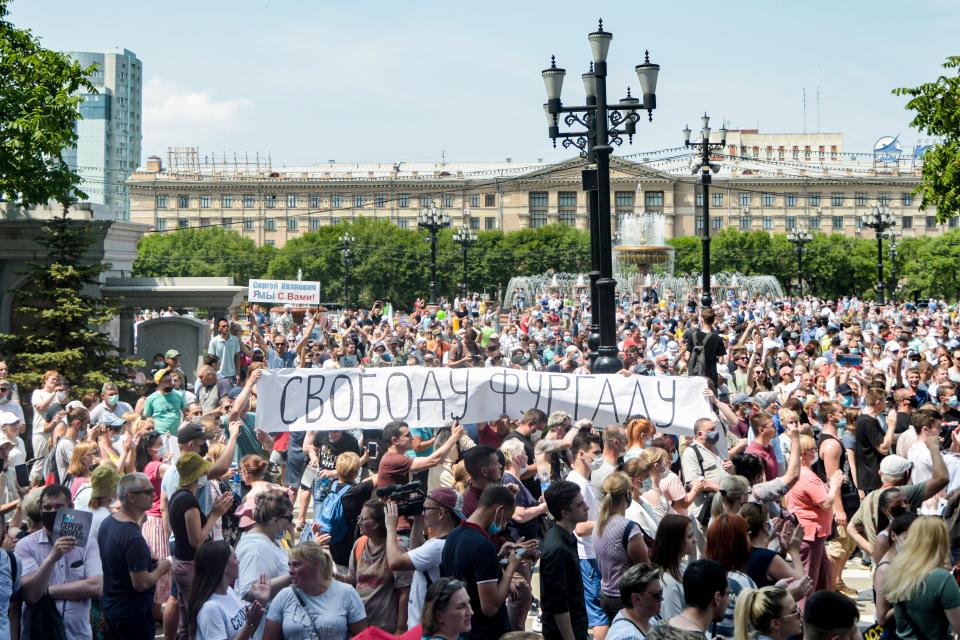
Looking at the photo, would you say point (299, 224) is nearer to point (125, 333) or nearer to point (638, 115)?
point (125, 333)

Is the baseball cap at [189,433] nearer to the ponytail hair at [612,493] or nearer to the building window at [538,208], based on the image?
the ponytail hair at [612,493]

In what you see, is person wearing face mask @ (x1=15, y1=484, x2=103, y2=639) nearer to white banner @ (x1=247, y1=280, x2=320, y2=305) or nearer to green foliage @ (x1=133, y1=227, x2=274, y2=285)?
white banner @ (x1=247, y1=280, x2=320, y2=305)

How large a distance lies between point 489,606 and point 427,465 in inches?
102

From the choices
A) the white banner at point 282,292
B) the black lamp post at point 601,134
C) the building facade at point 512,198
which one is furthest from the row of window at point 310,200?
the black lamp post at point 601,134

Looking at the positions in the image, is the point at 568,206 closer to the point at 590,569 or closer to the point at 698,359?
the point at 698,359

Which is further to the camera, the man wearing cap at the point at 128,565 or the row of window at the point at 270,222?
the row of window at the point at 270,222

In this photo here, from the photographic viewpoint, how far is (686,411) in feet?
33.1

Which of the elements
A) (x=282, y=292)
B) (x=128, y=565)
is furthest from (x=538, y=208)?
(x=128, y=565)

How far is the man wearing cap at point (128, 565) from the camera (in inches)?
277

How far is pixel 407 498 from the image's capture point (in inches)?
289

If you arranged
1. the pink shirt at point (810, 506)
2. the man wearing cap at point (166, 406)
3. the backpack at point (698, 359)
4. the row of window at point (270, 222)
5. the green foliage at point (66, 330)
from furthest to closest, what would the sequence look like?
1. the row of window at point (270, 222)
2. the green foliage at point (66, 330)
3. the backpack at point (698, 359)
4. the man wearing cap at point (166, 406)
5. the pink shirt at point (810, 506)

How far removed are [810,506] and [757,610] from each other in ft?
13.9

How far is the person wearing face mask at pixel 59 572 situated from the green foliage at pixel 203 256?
326 ft

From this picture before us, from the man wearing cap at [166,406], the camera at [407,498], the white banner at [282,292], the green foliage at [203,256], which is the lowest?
the camera at [407,498]
